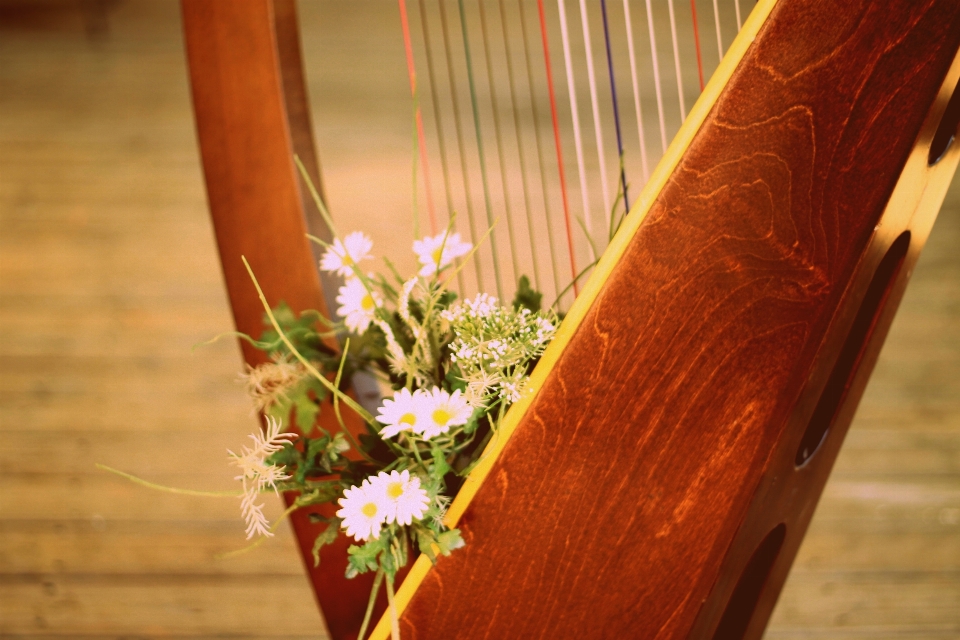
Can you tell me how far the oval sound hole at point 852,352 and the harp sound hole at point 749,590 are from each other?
0.41ft

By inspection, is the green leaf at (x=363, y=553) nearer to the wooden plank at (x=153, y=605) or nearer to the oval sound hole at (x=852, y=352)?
the oval sound hole at (x=852, y=352)

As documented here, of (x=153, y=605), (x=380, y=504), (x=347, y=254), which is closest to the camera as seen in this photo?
(x=380, y=504)

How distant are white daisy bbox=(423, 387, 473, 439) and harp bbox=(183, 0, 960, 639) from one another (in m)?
0.06

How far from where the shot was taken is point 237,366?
6.39ft

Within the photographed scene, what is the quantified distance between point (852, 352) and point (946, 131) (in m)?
0.30

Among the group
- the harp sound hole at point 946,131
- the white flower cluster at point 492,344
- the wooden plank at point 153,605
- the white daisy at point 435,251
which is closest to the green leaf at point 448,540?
the white flower cluster at point 492,344

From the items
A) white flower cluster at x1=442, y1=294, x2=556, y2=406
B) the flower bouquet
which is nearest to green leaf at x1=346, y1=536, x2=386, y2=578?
the flower bouquet

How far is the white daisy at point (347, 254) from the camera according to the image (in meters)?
0.61

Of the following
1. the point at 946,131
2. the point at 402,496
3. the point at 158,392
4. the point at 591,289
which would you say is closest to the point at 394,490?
the point at 402,496

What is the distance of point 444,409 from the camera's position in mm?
519

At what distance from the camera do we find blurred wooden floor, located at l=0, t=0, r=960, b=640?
1613 mm

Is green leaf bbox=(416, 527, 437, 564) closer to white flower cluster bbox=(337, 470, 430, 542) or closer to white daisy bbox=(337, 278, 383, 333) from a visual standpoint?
white flower cluster bbox=(337, 470, 430, 542)

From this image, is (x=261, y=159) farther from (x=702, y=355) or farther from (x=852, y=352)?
(x=852, y=352)

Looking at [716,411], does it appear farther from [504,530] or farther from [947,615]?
[947,615]
